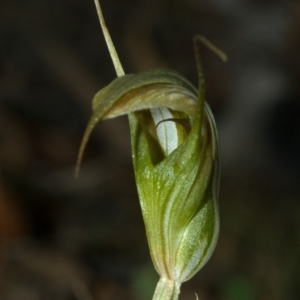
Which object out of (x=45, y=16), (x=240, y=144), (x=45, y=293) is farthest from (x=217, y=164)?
(x=45, y=16)

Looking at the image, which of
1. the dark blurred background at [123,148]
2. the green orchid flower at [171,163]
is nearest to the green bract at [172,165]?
the green orchid flower at [171,163]

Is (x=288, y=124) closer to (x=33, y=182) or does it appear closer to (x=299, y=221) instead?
(x=299, y=221)

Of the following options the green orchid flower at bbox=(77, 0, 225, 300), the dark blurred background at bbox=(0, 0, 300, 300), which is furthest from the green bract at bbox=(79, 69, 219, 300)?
the dark blurred background at bbox=(0, 0, 300, 300)

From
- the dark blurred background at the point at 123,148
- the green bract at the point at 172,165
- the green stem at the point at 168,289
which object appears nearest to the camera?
the green bract at the point at 172,165

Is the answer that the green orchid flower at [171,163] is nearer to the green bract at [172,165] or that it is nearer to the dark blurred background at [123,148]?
the green bract at [172,165]

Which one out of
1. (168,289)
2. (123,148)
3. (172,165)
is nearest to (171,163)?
(172,165)

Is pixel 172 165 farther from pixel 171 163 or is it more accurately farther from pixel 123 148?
pixel 123 148

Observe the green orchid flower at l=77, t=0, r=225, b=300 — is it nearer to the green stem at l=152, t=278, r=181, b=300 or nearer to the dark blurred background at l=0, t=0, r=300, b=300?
the green stem at l=152, t=278, r=181, b=300
